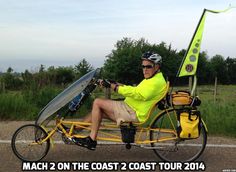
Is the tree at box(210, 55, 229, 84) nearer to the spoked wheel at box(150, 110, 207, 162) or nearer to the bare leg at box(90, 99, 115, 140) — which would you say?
the spoked wheel at box(150, 110, 207, 162)

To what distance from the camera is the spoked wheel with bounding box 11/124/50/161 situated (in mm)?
5797

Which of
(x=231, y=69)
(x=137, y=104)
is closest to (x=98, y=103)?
(x=137, y=104)

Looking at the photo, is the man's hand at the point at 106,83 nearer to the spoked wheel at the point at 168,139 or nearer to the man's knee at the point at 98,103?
the man's knee at the point at 98,103

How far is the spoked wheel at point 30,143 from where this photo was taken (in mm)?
5797

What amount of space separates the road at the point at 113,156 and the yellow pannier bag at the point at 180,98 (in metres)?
1.00

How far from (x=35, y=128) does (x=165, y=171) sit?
212 centimetres

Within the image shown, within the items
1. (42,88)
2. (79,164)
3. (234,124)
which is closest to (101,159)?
(79,164)

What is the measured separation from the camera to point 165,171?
5.42 metres

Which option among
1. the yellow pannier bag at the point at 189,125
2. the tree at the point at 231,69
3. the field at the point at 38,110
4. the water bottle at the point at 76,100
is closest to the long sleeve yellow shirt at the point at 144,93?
the yellow pannier bag at the point at 189,125

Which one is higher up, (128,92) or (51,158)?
(128,92)

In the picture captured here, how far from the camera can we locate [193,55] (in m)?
6.06

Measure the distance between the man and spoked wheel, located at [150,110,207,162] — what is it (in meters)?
0.34

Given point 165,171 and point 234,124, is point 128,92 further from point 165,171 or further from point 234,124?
point 234,124

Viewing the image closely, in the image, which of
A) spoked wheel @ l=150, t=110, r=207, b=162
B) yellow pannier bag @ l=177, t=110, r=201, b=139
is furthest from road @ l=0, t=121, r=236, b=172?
yellow pannier bag @ l=177, t=110, r=201, b=139
